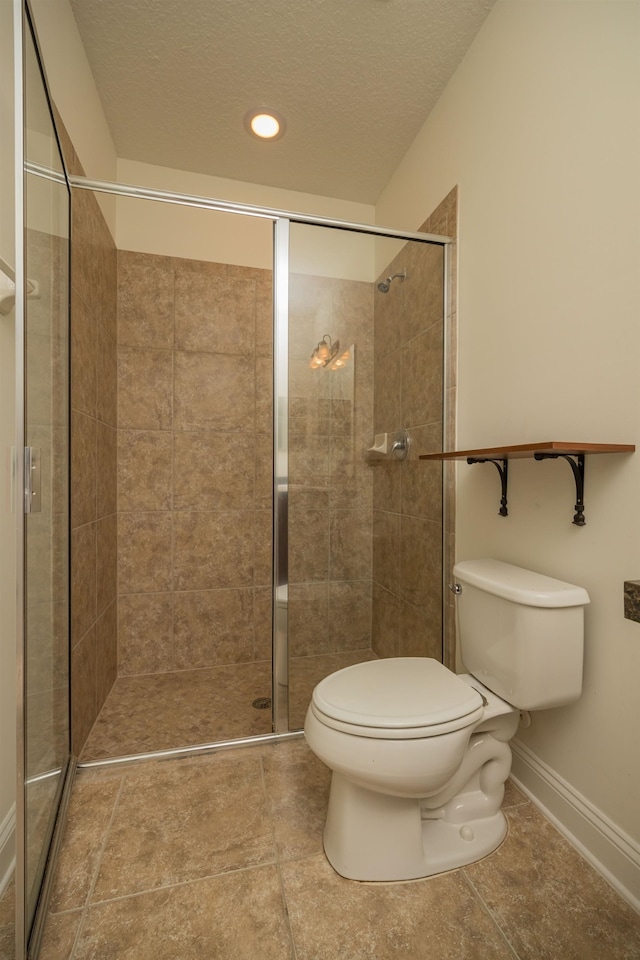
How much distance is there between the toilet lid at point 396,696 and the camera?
3.28ft

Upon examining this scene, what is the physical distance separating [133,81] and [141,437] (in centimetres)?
149

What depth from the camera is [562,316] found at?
1223 millimetres

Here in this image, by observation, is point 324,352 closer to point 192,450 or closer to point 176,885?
point 192,450

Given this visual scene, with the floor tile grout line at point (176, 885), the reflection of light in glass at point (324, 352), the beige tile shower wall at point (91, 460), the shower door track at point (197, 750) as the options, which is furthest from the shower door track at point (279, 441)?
the floor tile grout line at point (176, 885)

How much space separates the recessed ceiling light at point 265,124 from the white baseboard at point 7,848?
8.23 ft

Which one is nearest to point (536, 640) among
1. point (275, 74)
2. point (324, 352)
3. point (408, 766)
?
point (408, 766)

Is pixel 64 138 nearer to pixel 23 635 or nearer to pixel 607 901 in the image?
pixel 23 635

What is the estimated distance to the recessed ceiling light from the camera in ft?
6.28

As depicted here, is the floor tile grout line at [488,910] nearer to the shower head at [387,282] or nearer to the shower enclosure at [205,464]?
the shower enclosure at [205,464]

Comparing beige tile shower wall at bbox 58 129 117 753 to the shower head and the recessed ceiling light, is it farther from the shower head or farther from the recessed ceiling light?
the shower head

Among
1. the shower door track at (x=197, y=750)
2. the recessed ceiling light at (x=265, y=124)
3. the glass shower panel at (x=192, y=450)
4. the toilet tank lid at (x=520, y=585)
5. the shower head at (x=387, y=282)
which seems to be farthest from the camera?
the glass shower panel at (x=192, y=450)

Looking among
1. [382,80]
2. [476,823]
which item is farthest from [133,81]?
[476,823]

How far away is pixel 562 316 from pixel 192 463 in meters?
1.78

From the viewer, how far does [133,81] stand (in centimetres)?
178
